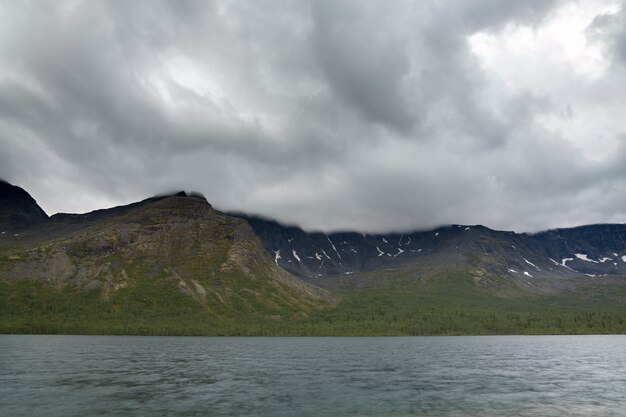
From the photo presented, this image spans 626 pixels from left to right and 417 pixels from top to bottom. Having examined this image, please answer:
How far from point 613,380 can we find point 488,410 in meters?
54.2

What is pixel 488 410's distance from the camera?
6406 cm

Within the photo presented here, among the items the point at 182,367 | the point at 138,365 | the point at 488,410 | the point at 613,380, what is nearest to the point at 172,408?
the point at 488,410

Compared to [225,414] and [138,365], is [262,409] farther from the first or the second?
[138,365]

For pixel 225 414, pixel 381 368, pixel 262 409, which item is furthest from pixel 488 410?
pixel 381 368

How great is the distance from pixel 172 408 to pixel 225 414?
29.1ft

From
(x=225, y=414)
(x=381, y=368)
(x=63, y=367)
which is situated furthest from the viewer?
(x=381, y=368)

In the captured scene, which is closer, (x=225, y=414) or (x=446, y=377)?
(x=225, y=414)

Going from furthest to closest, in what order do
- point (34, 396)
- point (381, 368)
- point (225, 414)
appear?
point (381, 368), point (34, 396), point (225, 414)

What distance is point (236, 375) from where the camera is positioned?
106688 mm

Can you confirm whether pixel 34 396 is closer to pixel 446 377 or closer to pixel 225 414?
pixel 225 414

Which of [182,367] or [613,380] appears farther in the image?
[182,367]

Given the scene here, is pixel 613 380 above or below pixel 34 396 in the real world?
below

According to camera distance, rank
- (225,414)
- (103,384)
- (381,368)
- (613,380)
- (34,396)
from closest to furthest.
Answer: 1. (225,414)
2. (34,396)
3. (103,384)
4. (613,380)
5. (381,368)

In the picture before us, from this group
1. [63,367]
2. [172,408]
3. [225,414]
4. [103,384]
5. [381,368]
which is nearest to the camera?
[225,414]
